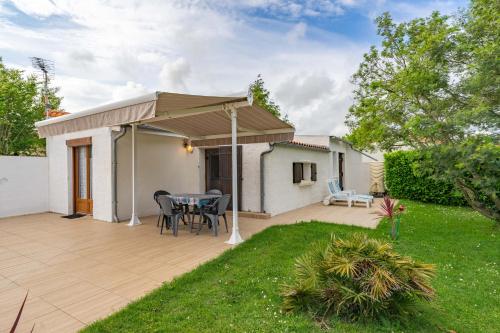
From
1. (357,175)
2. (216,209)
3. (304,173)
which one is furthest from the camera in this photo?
(357,175)

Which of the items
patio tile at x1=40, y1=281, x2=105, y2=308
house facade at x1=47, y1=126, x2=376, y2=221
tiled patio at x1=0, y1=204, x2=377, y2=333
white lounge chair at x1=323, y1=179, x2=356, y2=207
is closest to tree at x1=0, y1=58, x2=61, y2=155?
house facade at x1=47, y1=126, x2=376, y2=221

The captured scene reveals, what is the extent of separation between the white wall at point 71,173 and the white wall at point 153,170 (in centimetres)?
44

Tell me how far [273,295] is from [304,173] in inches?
383

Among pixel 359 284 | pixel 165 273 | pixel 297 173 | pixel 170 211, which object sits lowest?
pixel 165 273

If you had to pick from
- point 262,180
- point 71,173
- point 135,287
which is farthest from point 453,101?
point 71,173

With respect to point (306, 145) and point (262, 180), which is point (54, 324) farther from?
point (306, 145)

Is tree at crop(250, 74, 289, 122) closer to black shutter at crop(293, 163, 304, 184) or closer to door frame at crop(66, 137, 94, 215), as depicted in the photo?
black shutter at crop(293, 163, 304, 184)

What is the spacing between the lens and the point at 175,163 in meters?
12.4

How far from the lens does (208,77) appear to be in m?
15.4

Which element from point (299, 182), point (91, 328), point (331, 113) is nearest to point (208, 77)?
point (299, 182)

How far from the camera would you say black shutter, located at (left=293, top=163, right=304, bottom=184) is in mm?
12531

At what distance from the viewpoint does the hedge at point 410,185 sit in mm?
14164

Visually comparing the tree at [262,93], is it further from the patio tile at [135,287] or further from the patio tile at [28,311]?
the patio tile at [28,311]

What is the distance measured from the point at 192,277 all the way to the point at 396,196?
15255 mm
